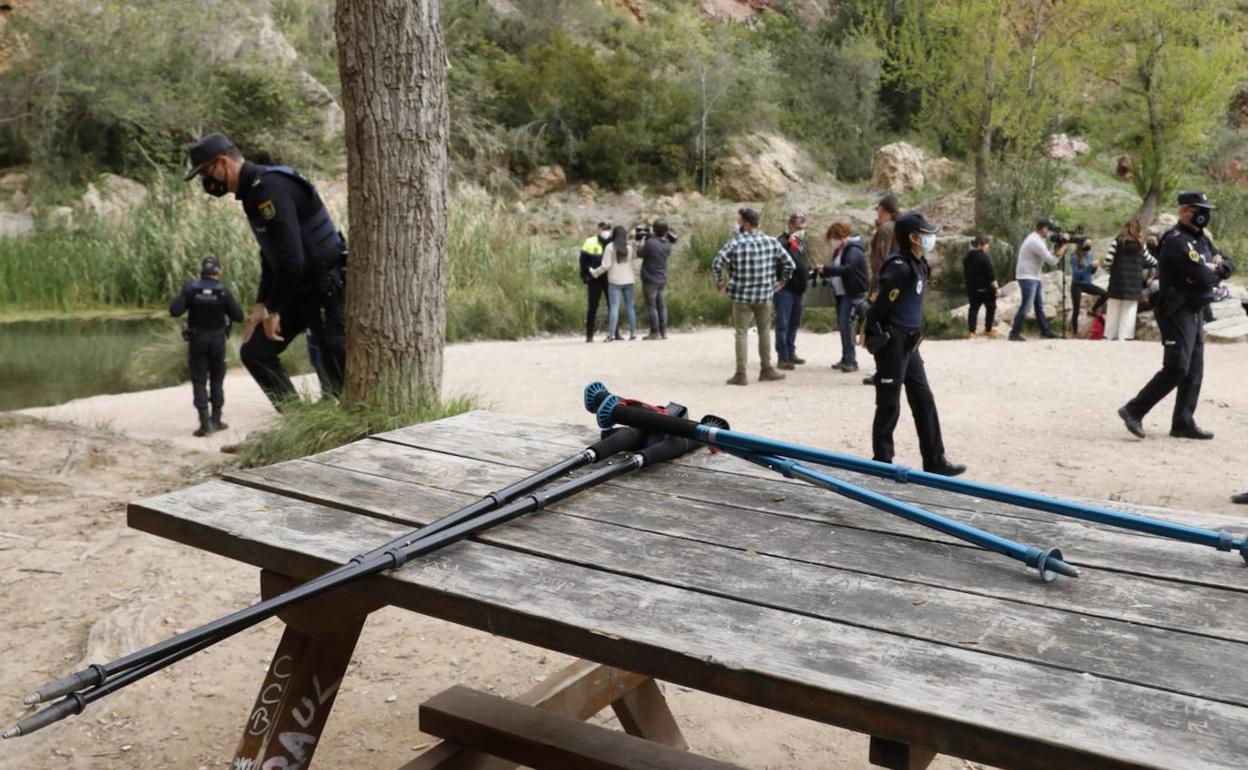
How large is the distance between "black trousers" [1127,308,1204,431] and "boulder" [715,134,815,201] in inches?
927

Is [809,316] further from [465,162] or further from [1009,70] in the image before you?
[465,162]

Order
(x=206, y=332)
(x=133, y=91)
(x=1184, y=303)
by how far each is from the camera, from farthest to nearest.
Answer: (x=133, y=91), (x=206, y=332), (x=1184, y=303)

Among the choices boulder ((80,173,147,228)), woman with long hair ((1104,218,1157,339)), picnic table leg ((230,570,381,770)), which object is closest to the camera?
picnic table leg ((230,570,381,770))

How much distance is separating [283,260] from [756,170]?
87.5ft

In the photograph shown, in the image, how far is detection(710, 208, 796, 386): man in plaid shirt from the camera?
1020 centimetres

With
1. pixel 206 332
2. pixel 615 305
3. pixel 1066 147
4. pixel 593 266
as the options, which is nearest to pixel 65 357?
pixel 206 332

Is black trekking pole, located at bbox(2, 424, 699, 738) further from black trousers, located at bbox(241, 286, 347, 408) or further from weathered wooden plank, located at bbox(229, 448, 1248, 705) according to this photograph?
black trousers, located at bbox(241, 286, 347, 408)

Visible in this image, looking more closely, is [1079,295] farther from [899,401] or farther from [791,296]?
[899,401]

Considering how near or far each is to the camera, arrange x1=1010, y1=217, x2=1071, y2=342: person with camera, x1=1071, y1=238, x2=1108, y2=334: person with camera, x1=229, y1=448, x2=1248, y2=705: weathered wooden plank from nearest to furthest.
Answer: x1=229, y1=448, x2=1248, y2=705: weathered wooden plank < x1=1010, y1=217, x2=1071, y2=342: person with camera < x1=1071, y1=238, x2=1108, y2=334: person with camera

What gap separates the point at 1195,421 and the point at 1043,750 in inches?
317

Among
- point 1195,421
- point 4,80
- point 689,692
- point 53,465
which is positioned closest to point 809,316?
point 1195,421

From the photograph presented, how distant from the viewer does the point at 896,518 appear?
2.17 m

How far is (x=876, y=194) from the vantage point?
31.2 meters

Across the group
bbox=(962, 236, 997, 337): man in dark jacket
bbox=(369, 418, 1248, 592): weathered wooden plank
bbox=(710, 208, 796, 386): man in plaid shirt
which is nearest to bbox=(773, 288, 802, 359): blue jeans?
bbox=(710, 208, 796, 386): man in plaid shirt
